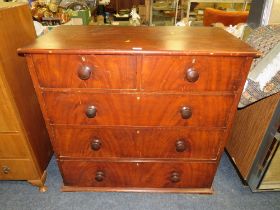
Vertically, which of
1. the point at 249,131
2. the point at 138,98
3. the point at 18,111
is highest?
the point at 138,98

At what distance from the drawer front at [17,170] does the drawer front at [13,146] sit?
5 cm

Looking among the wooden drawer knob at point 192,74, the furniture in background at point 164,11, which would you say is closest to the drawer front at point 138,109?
the wooden drawer knob at point 192,74

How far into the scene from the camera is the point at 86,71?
0.90 meters

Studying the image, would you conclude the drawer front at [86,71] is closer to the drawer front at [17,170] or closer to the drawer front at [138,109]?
the drawer front at [138,109]

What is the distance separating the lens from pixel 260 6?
1305 mm

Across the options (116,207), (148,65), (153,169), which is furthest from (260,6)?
(116,207)

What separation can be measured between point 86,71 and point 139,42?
273mm

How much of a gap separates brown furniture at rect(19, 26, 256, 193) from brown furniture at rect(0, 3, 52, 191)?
0.17m

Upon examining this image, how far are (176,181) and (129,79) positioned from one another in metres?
0.74

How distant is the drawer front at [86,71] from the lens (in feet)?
2.95

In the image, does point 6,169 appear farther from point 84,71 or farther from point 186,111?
point 186,111

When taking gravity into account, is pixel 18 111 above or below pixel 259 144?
above


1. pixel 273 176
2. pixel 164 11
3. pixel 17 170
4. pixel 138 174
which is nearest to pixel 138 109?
pixel 138 174

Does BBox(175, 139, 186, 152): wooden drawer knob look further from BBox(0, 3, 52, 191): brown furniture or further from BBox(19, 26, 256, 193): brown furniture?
BBox(0, 3, 52, 191): brown furniture
